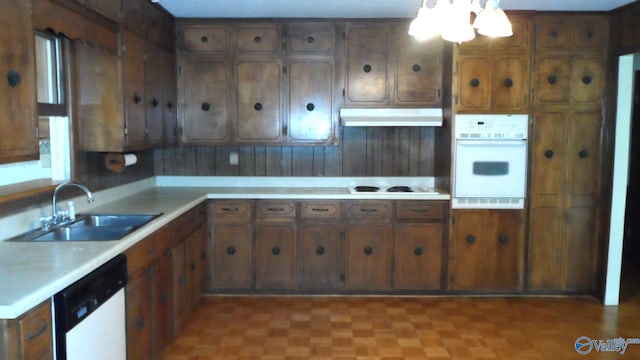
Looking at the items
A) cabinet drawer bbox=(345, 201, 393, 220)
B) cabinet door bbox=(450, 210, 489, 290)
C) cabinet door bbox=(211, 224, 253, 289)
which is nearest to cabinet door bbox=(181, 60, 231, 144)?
cabinet door bbox=(211, 224, 253, 289)

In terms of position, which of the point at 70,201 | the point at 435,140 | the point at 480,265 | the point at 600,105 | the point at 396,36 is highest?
the point at 396,36

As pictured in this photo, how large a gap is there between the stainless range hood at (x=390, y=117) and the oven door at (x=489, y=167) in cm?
35

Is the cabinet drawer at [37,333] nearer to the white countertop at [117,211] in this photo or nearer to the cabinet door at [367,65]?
the white countertop at [117,211]

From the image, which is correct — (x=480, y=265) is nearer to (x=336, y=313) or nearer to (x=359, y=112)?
(x=336, y=313)

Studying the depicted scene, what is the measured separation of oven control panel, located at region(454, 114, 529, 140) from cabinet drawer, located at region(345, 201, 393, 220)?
877mm

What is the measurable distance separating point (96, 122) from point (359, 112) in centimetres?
216

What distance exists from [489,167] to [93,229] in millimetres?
3021

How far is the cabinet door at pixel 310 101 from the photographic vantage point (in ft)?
14.9

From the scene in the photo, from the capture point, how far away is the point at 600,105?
4.27 metres

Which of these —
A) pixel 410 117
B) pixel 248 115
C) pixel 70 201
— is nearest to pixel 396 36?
pixel 410 117

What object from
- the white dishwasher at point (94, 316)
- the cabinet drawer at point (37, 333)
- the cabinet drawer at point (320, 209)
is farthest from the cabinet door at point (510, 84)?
the cabinet drawer at point (37, 333)

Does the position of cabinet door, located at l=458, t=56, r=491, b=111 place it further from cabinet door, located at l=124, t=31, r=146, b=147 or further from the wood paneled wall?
cabinet door, located at l=124, t=31, r=146, b=147

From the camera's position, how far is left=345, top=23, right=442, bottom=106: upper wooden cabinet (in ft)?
14.8

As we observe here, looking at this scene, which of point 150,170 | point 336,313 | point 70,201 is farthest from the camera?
point 150,170
